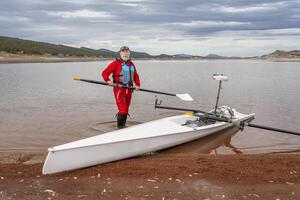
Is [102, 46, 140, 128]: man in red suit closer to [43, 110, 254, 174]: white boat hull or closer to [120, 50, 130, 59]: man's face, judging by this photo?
[120, 50, 130, 59]: man's face

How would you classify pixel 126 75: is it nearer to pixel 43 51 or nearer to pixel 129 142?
pixel 129 142

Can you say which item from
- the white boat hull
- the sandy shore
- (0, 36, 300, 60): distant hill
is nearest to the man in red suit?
the white boat hull

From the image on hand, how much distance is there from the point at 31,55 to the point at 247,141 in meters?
100

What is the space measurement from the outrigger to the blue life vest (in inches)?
54.2

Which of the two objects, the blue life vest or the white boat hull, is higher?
the blue life vest

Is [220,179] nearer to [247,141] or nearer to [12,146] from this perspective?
[247,141]

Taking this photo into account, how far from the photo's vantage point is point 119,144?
7305 mm

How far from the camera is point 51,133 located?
1126 cm

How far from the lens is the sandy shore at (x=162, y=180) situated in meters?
5.74

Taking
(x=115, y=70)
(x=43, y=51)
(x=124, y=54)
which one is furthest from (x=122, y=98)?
(x=43, y=51)

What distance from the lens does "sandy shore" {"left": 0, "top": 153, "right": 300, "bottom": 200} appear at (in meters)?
5.74

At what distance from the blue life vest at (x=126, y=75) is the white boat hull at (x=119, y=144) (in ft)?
4.52

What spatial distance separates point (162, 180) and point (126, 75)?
4037 mm

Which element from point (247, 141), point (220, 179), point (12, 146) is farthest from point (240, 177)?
point (12, 146)
